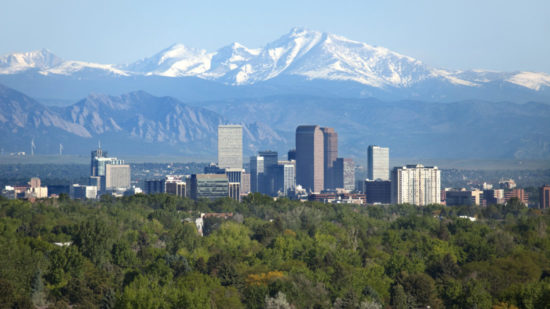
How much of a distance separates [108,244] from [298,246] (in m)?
18.0

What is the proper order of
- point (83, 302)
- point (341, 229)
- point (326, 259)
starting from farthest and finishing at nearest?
point (341, 229) → point (326, 259) → point (83, 302)

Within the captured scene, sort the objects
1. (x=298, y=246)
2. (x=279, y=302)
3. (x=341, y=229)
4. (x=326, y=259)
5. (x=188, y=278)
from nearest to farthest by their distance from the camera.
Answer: (x=279, y=302), (x=188, y=278), (x=326, y=259), (x=298, y=246), (x=341, y=229)

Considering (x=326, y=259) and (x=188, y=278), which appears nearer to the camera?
(x=188, y=278)

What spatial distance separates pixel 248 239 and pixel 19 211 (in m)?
30.1

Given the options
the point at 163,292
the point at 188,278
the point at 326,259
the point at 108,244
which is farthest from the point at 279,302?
the point at 108,244

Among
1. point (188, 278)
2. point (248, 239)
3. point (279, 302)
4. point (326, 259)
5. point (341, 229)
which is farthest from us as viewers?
point (341, 229)

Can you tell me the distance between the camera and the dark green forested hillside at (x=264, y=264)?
79.1 meters

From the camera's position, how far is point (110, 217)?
140m

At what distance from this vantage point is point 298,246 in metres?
111

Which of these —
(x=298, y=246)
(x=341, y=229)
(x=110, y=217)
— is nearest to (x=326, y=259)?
(x=298, y=246)

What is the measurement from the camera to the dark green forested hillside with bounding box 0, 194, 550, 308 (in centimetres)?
7912

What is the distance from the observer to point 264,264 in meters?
99.9

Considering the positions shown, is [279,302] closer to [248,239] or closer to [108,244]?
[108,244]

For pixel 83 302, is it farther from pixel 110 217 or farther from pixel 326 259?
pixel 110 217
